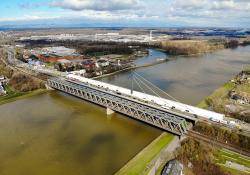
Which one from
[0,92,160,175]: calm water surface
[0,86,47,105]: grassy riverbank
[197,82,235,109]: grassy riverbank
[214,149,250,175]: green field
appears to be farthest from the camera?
[0,86,47,105]: grassy riverbank

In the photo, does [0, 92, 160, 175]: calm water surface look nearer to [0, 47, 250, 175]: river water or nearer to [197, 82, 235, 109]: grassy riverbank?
[0, 47, 250, 175]: river water

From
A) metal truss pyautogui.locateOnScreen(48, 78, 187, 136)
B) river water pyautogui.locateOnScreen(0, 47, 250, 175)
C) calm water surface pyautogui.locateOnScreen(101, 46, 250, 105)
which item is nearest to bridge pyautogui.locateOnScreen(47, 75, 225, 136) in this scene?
metal truss pyautogui.locateOnScreen(48, 78, 187, 136)

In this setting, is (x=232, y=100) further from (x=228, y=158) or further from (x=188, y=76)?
(x=188, y=76)

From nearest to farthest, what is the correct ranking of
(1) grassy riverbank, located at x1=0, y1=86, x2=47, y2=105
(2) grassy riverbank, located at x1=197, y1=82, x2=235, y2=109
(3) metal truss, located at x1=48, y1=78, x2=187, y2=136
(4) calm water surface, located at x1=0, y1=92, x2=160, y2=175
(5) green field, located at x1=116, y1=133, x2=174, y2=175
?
1. (5) green field, located at x1=116, y1=133, x2=174, y2=175
2. (4) calm water surface, located at x1=0, y1=92, x2=160, y2=175
3. (3) metal truss, located at x1=48, y1=78, x2=187, y2=136
4. (2) grassy riverbank, located at x1=197, y1=82, x2=235, y2=109
5. (1) grassy riverbank, located at x1=0, y1=86, x2=47, y2=105

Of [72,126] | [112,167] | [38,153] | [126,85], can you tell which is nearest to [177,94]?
[126,85]

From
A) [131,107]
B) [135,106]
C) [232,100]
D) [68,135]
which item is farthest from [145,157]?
[232,100]

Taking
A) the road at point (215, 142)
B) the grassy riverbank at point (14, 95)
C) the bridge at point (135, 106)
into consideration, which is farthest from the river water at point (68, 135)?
the road at point (215, 142)
